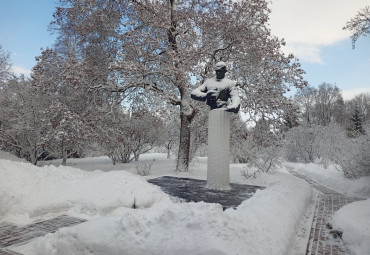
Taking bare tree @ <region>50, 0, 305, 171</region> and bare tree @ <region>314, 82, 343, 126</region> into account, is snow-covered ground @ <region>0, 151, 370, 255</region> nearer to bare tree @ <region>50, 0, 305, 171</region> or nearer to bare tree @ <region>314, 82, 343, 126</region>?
bare tree @ <region>50, 0, 305, 171</region>

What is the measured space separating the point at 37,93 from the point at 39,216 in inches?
422

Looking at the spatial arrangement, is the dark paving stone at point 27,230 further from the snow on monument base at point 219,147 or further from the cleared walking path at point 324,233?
the cleared walking path at point 324,233

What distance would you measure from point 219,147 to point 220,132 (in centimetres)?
46

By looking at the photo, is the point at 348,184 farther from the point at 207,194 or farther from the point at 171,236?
the point at 171,236

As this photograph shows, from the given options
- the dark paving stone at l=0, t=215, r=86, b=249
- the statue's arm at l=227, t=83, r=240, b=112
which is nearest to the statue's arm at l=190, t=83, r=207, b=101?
the statue's arm at l=227, t=83, r=240, b=112

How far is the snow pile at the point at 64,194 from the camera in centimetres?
568

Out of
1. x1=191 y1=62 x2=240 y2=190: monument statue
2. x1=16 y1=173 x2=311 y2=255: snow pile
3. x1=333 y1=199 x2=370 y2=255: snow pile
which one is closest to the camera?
x1=16 y1=173 x2=311 y2=255: snow pile

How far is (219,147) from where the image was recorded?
802 centimetres

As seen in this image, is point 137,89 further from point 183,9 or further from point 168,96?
point 183,9

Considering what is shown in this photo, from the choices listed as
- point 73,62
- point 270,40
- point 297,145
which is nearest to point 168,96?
point 73,62

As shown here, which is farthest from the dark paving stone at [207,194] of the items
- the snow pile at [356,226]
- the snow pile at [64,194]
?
the snow pile at [356,226]

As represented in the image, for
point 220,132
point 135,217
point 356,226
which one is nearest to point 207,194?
point 220,132

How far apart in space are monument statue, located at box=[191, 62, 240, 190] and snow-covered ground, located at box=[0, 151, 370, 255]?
5.42 ft

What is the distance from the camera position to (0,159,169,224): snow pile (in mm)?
5680
